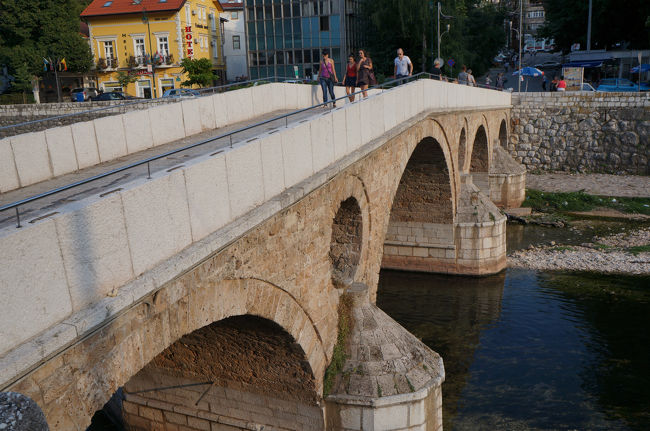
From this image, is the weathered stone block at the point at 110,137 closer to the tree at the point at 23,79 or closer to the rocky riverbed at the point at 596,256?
the rocky riverbed at the point at 596,256

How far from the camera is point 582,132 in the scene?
3189cm

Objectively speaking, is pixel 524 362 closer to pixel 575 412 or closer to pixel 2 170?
pixel 575 412

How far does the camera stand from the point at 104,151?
9.38m

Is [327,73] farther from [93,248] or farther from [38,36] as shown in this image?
[38,36]

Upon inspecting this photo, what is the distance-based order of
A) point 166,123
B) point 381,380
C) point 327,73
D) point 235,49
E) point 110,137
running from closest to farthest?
point 381,380 < point 110,137 < point 166,123 < point 327,73 < point 235,49

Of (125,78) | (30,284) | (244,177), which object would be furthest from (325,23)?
(30,284)

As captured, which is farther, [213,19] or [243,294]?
[213,19]

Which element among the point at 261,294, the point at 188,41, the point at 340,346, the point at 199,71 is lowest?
the point at 340,346

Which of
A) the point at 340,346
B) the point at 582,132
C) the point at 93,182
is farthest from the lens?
the point at 582,132

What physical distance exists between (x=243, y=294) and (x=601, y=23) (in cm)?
4290

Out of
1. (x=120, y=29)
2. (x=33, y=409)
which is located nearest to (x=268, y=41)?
(x=120, y=29)

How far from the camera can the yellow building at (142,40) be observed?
40.9 metres

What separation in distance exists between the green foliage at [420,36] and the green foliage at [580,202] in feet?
43.5

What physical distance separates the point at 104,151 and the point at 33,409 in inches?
307
